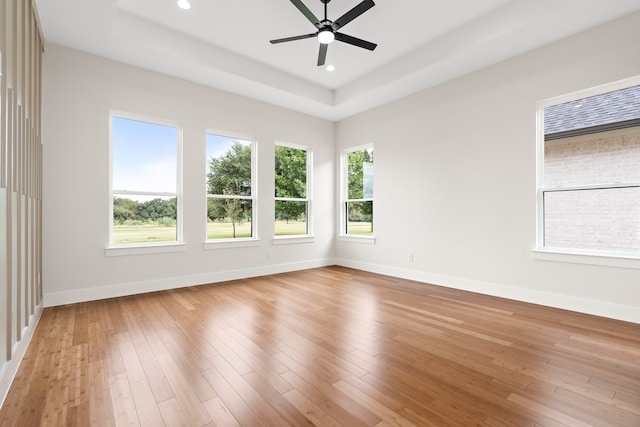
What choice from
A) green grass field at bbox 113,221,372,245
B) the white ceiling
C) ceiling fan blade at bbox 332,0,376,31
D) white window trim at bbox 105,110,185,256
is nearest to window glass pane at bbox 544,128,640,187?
the white ceiling

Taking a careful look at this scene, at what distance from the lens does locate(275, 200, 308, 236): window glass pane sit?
5664mm

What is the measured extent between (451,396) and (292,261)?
13.7ft

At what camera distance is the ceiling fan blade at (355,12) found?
107 inches

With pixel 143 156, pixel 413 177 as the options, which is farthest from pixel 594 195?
pixel 143 156

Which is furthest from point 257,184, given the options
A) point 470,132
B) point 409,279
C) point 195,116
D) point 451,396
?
point 451,396

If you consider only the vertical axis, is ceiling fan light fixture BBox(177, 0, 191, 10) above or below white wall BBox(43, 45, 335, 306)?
above

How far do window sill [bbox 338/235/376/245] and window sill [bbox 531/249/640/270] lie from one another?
2.53 m

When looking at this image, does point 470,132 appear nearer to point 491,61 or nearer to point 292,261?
point 491,61

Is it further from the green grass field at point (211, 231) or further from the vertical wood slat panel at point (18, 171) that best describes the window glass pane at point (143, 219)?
the vertical wood slat panel at point (18, 171)

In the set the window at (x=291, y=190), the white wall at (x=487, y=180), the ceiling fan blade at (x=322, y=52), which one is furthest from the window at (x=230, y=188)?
the white wall at (x=487, y=180)

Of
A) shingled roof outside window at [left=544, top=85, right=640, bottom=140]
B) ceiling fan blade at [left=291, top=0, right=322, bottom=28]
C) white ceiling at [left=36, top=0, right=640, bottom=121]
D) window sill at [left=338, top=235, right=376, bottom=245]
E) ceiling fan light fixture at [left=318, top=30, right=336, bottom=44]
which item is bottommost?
window sill at [left=338, top=235, right=376, bottom=245]

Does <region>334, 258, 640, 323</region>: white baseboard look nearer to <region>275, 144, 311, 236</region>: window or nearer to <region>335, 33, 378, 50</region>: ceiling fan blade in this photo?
<region>275, 144, 311, 236</region>: window

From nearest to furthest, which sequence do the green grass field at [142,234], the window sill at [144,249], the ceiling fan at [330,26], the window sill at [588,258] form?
the ceiling fan at [330,26] < the window sill at [588,258] < the window sill at [144,249] < the green grass field at [142,234]

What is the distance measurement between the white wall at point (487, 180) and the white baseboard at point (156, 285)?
6.07 feet
